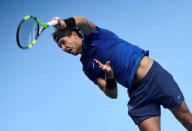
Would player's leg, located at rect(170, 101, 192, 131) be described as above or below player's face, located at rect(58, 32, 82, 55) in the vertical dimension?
below

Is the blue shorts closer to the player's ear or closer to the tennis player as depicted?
the tennis player

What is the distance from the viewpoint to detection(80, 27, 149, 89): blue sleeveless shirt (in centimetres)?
199

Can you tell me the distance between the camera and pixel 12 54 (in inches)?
156

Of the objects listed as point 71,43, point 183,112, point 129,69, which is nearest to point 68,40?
point 71,43

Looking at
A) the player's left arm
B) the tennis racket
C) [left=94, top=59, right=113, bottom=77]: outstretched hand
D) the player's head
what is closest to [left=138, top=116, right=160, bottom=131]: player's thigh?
the player's left arm

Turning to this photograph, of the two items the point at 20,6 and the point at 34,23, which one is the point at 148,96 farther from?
the point at 20,6

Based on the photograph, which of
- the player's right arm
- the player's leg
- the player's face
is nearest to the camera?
the player's right arm

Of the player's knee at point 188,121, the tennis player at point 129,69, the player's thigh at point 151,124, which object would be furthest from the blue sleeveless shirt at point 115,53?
the player's knee at point 188,121

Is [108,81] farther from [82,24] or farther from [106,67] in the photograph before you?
[82,24]

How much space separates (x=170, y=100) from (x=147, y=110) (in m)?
0.13

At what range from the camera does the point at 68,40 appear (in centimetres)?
198

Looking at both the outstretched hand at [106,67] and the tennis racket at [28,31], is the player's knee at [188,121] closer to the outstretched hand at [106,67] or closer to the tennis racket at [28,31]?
the outstretched hand at [106,67]

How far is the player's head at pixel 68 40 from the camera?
1984 millimetres

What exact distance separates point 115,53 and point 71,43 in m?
0.22
